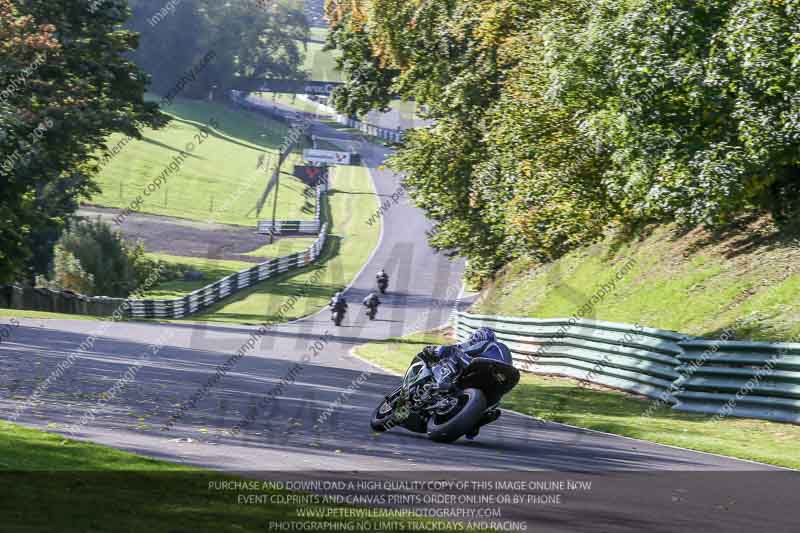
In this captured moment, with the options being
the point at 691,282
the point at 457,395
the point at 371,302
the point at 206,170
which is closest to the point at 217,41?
the point at 206,170

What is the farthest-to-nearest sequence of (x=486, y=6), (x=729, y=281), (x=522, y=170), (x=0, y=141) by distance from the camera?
(x=486, y=6) → (x=522, y=170) → (x=729, y=281) → (x=0, y=141)

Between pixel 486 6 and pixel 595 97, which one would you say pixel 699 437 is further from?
pixel 486 6

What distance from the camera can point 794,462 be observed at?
507 inches

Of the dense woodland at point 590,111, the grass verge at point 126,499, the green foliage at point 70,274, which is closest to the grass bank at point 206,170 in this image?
the green foliage at point 70,274

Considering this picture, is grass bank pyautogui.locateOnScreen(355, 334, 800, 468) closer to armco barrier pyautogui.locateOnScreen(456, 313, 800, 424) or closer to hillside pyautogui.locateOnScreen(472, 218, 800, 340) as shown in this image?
armco barrier pyautogui.locateOnScreen(456, 313, 800, 424)

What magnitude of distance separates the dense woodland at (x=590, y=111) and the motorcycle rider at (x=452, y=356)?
8695 mm

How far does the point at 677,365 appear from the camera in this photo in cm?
1894

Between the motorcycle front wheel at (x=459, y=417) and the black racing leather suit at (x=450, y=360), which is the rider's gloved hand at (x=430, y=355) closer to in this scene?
the black racing leather suit at (x=450, y=360)

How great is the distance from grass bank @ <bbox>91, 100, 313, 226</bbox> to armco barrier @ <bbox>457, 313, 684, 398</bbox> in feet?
156

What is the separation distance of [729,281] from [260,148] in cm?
10336

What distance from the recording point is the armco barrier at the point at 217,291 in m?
45.4

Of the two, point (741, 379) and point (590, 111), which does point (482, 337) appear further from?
point (590, 111)

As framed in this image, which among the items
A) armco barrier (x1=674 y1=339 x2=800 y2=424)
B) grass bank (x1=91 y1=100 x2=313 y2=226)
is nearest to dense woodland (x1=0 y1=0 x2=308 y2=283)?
armco barrier (x1=674 y1=339 x2=800 y2=424)

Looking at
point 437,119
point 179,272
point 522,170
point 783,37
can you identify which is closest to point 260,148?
point 179,272
